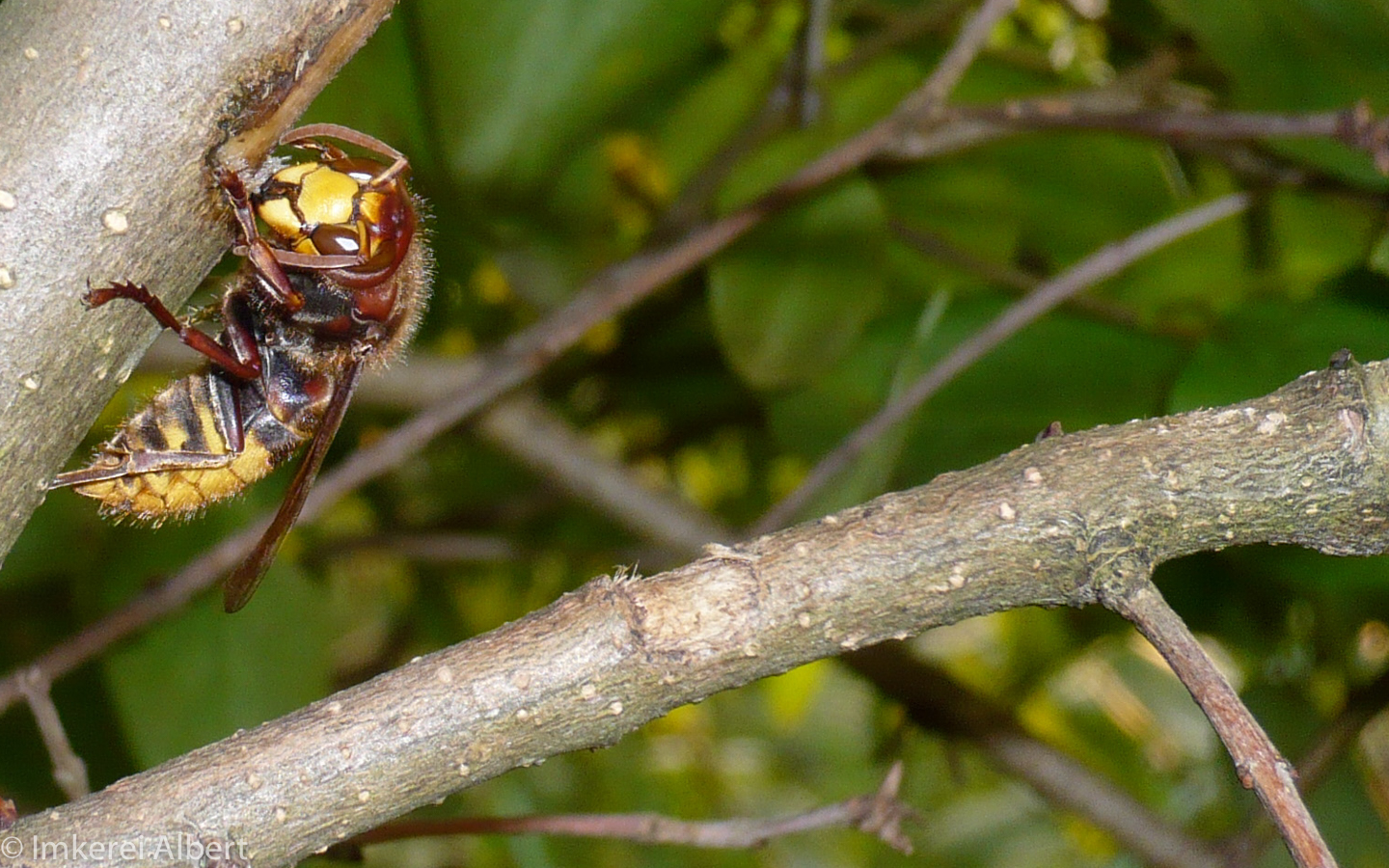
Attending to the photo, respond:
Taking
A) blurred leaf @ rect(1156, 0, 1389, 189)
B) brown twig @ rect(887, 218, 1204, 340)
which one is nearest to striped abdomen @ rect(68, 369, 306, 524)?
brown twig @ rect(887, 218, 1204, 340)

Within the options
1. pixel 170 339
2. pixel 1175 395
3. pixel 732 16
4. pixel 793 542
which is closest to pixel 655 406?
pixel 732 16

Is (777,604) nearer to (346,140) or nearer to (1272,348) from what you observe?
(346,140)

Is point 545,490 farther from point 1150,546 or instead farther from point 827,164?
point 1150,546

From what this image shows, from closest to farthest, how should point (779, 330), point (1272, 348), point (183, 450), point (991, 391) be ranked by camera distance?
point (183, 450)
point (1272, 348)
point (779, 330)
point (991, 391)

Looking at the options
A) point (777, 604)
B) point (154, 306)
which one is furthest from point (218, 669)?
point (777, 604)

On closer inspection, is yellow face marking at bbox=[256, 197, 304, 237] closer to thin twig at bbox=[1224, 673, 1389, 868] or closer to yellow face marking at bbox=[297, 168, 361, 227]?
yellow face marking at bbox=[297, 168, 361, 227]

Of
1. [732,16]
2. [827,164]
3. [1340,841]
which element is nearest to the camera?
[827,164]

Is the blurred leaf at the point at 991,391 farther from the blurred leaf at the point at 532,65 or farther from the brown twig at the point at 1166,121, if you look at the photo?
the blurred leaf at the point at 532,65
